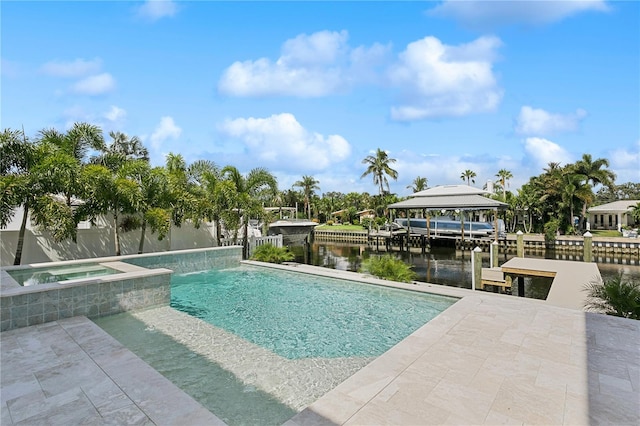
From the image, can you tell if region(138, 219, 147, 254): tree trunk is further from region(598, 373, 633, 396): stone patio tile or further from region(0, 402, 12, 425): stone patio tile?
region(598, 373, 633, 396): stone patio tile

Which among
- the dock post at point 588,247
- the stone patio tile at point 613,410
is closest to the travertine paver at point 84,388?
the stone patio tile at point 613,410

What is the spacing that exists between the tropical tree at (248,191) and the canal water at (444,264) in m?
5.84

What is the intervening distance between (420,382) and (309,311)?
3.77 meters

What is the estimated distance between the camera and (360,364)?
4.40 metres

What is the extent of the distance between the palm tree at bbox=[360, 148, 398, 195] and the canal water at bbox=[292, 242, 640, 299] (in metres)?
15.2

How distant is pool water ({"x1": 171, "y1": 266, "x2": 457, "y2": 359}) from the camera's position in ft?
17.1

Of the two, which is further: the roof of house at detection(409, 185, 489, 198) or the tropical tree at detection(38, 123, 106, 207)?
the roof of house at detection(409, 185, 489, 198)

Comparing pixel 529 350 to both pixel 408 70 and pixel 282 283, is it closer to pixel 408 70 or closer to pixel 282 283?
pixel 282 283

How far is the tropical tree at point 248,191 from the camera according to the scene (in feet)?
44.7

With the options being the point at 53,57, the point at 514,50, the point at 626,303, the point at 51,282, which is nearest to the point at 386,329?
the point at 626,303

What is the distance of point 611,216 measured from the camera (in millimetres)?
35000

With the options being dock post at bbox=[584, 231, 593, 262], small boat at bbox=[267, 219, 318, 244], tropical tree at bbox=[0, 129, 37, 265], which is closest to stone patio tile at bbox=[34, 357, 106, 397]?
tropical tree at bbox=[0, 129, 37, 265]

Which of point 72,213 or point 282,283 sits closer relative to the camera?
point 282,283

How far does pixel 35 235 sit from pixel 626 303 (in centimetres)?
1563
